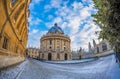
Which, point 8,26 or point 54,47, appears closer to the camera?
point 8,26

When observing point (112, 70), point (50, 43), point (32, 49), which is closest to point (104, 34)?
point (112, 70)

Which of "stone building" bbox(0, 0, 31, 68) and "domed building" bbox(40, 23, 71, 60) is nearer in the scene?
"stone building" bbox(0, 0, 31, 68)

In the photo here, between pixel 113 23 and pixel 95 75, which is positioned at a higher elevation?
pixel 113 23

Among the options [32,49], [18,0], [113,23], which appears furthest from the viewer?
[32,49]

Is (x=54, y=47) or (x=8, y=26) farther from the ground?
(x=54, y=47)

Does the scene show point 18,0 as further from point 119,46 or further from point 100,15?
point 119,46

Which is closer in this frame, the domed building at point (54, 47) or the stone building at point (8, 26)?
the stone building at point (8, 26)

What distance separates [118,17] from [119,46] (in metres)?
1.13

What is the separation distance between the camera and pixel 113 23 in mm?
3670

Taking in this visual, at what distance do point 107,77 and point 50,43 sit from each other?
40603 mm

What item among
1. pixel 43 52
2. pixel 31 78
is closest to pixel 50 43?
pixel 43 52

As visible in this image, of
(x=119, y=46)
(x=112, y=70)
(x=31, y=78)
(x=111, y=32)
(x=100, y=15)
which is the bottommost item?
(x=31, y=78)

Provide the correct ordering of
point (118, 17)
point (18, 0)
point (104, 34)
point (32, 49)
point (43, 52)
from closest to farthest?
point (118, 17) < point (104, 34) < point (18, 0) < point (43, 52) < point (32, 49)

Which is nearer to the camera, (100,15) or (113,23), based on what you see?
(113,23)
